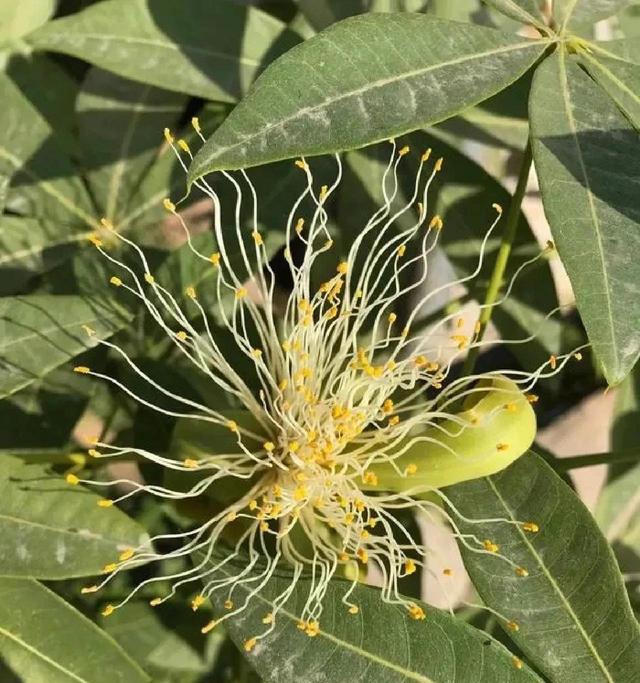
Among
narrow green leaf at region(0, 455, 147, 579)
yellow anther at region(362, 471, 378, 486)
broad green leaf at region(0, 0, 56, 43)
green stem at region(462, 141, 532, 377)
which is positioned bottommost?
yellow anther at region(362, 471, 378, 486)

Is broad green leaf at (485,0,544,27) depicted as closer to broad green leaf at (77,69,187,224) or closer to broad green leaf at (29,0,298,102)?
broad green leaf at (29,0,298,102)

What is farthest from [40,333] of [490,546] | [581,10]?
[581,10]

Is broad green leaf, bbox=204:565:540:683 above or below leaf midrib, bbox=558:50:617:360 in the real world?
below

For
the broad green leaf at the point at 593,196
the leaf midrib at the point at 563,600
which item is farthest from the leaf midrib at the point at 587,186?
the leaf midrib at the point at 563,600

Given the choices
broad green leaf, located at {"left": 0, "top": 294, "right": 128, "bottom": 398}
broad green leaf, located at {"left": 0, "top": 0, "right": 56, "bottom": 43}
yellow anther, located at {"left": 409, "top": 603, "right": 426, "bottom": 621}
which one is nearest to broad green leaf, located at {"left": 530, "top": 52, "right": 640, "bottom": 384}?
yellow anther, located at {"left": 409, "top": 603, "right": 426, "bottom": 621}

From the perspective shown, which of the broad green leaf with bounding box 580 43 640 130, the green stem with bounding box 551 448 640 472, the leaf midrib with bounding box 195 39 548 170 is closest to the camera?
the leaf midrib with bounding box 195 39 548 170

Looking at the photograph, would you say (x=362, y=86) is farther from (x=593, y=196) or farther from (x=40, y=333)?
(x=40, y=333)

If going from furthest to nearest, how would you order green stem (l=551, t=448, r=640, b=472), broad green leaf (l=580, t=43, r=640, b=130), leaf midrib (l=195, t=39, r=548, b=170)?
green stem (l=551, t=448, r=640, b=472) < broad green leaf (l=580, t=43, r=640, b=130) < leaf midrib (l=195, t=39, r=548, b=170)

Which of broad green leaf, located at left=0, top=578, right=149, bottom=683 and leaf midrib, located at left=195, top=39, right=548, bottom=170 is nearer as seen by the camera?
leaf midrib, located at left=195, top=39, right=548, bottom=170
